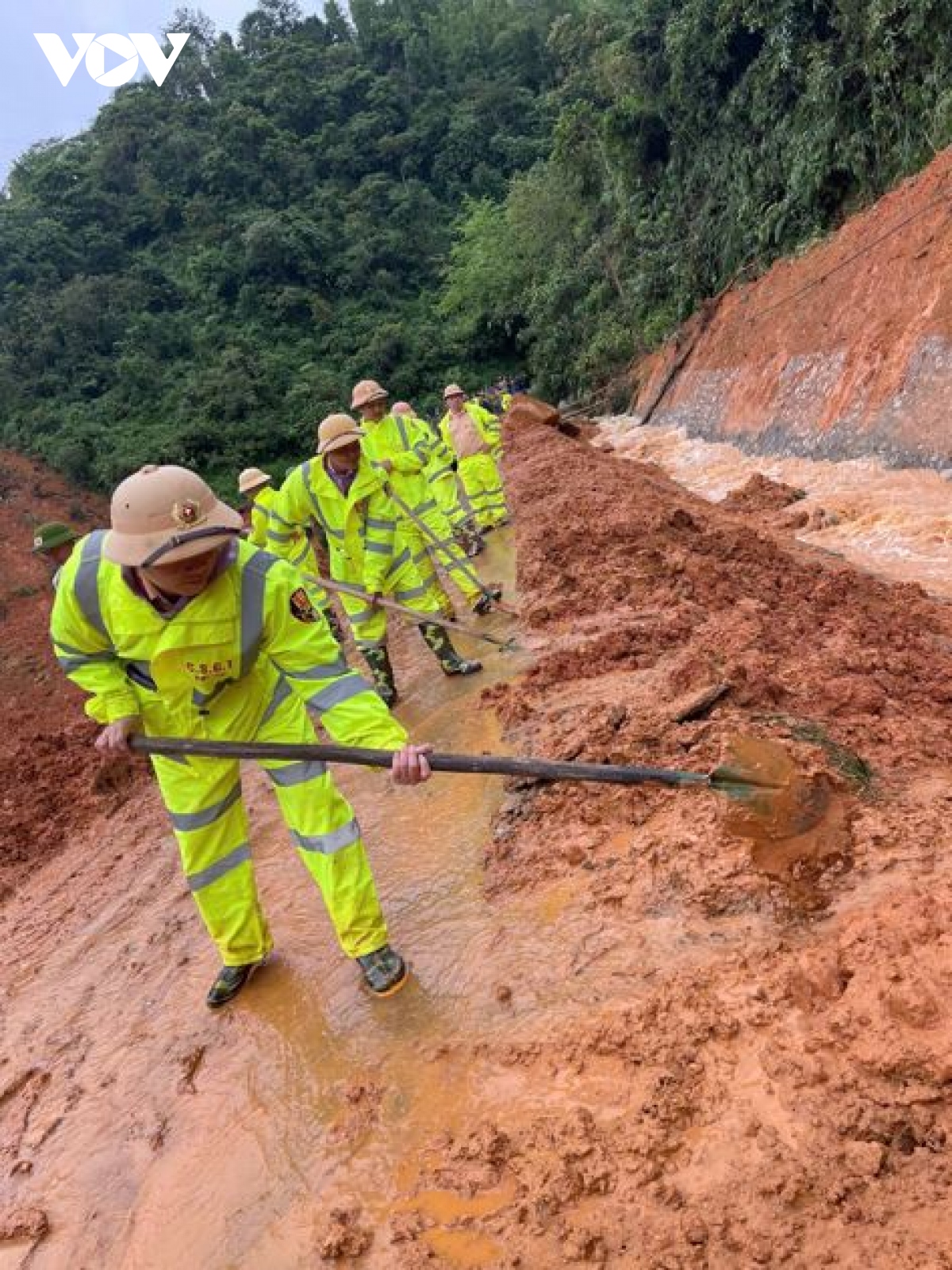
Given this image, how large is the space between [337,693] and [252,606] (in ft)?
1.38

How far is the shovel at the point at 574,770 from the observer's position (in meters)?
2.94

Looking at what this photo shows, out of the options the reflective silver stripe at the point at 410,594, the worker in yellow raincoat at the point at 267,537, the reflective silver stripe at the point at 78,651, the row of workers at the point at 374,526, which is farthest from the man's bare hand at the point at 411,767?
the worker in yellow raincoat at the point at 267,537

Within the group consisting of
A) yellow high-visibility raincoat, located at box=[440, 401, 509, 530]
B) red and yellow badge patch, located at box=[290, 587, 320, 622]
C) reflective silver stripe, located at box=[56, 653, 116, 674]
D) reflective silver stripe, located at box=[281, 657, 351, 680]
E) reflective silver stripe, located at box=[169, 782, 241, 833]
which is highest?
reflective silver stripe, located at box=[56, 653, 116, 674]

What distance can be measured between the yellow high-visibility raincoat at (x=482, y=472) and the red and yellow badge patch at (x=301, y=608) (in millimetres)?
7721

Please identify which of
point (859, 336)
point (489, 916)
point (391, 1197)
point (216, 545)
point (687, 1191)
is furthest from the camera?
point (859, 336)

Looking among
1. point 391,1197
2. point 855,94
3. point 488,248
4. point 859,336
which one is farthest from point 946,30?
point 488,248

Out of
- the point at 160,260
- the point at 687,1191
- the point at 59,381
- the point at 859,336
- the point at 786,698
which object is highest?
the point at 160,260

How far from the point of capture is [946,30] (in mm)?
11422

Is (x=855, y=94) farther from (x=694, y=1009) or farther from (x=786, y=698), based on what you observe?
(x=694, y=1009)

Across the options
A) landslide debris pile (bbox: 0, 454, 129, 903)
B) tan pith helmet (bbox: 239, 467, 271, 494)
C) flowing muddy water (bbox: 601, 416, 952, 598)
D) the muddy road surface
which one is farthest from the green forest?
the muddy road surface

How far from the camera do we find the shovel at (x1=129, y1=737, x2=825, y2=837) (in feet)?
9.66

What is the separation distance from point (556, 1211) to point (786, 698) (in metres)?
2.40

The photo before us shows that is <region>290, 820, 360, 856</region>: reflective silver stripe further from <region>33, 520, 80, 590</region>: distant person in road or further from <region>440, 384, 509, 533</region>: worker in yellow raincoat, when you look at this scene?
<region>440, 384, 509, 533</region>: worker in yellow raincoat

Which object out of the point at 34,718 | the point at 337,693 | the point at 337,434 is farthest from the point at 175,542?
the point at 34,718
